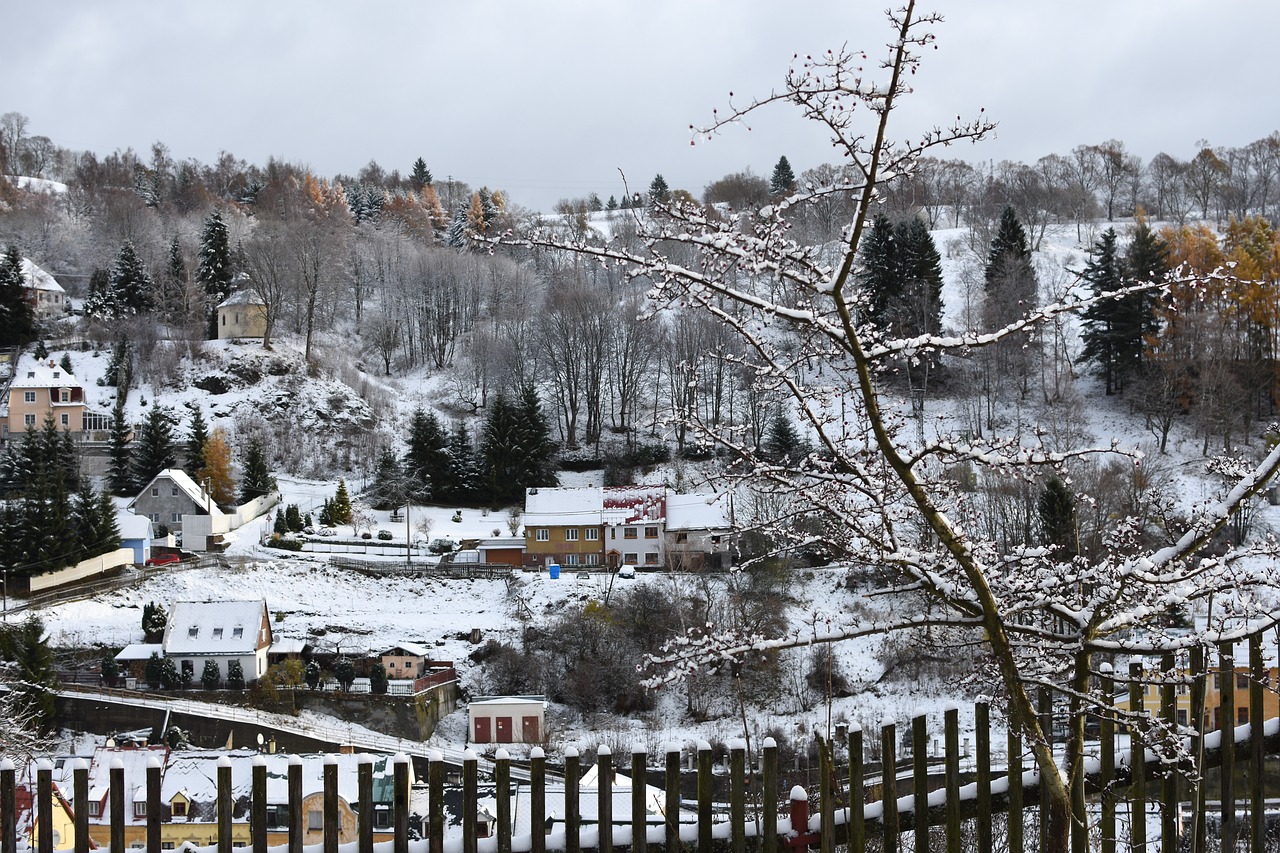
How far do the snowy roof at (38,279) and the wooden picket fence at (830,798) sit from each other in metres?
52.5

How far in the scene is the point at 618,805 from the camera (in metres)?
4.24

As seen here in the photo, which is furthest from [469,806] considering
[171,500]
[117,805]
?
[171,500]

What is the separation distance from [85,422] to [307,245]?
12942 mm

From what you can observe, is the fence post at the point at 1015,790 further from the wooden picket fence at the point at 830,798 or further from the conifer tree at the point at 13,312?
the conifer tree at the point at 13,312

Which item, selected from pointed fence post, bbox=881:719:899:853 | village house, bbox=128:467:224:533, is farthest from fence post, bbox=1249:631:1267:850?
village house, bbox=128:467:224:533

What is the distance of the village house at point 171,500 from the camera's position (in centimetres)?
3431

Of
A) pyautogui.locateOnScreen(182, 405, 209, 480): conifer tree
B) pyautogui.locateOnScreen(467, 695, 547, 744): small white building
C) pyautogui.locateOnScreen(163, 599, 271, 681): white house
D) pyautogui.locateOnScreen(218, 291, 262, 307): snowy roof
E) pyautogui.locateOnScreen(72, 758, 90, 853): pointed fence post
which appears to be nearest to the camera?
pyautogui.locateOnScreen(72, 758, 90, 853): pointed fence post

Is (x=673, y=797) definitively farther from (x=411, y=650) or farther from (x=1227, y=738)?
(x=411, y=650)

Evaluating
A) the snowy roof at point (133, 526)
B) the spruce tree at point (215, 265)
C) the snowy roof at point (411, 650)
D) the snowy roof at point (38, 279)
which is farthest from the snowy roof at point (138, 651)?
the snowy roof at point (38, 279)

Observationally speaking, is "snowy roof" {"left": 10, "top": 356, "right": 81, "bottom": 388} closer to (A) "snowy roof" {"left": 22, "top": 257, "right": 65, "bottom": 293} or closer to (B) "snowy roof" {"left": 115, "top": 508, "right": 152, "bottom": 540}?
(B) "snowy roof" {"left": 115, "top": 508, "right": 152, "bottom": 540}

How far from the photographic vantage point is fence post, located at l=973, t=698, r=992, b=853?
3.06 meters

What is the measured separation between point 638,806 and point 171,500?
34.3 meters

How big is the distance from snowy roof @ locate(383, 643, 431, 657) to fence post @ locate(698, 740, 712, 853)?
952 inches

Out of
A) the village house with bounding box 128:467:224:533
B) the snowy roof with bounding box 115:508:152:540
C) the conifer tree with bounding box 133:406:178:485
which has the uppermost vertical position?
the conifer tree with bounding box 133:406:178:485
